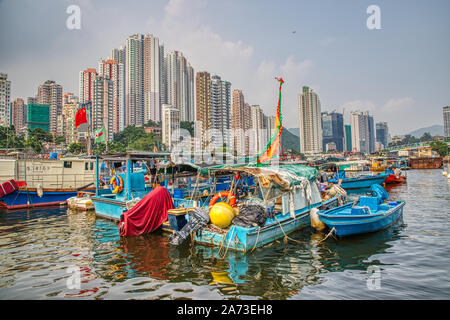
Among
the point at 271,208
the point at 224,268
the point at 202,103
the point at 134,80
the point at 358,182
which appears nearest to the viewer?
the point at 224,268

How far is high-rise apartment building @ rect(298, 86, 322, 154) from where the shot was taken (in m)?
151

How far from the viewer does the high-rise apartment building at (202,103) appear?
347ft

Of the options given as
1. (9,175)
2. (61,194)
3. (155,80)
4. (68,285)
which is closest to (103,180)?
(61,194)

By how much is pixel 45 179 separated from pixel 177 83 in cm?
11272

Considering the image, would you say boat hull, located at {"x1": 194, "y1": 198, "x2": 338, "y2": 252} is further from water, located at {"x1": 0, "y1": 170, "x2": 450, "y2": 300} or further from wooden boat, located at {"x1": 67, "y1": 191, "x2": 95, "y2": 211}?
wooden boat, located at {"x1": 67, "y1": 191, "x2": 95, "y2": 211}

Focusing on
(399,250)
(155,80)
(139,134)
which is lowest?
(399,250)

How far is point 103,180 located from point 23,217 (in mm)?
11498

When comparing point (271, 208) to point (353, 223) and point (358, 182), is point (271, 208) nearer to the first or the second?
point (353, 223)

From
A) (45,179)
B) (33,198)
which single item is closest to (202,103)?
(45,179)

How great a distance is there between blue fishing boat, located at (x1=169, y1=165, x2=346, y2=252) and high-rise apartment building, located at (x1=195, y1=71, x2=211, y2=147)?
9417 cm

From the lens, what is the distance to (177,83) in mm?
128375

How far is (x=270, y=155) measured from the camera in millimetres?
14555
